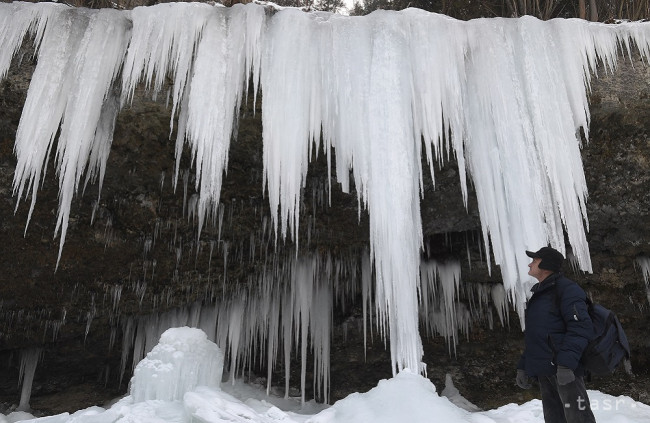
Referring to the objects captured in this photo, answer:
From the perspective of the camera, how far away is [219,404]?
9.41 feet

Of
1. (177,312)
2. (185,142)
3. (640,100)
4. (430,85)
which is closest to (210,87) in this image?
(185,142)

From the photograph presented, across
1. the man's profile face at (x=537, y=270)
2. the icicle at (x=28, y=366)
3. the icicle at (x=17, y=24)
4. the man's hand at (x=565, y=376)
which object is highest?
the icicle at (x=17, y=24)

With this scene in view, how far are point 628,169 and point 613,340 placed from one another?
8.69ft

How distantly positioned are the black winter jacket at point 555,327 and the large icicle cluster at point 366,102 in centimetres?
139

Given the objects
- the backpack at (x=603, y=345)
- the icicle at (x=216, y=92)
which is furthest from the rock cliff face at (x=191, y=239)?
the backpack at (x=603, y=345)

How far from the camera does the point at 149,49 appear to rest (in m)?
4.00

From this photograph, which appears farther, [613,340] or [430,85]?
[430,85]

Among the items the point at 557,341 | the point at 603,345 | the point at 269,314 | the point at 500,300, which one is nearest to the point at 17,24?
the point at 269,314

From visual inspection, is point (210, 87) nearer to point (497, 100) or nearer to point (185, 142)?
point (185, 142)

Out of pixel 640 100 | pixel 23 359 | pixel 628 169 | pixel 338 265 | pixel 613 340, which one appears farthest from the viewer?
Result: pixel 23 359

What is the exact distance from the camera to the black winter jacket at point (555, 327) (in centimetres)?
242

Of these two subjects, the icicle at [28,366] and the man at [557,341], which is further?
the icicle at [28,366]

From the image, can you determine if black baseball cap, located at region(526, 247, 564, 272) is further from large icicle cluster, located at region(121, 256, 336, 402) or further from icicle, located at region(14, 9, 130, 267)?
icicle, located at region(14, 9, 130, 267)

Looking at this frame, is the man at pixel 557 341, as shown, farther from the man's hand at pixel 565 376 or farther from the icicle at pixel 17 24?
the icicle at pixel 17 24
